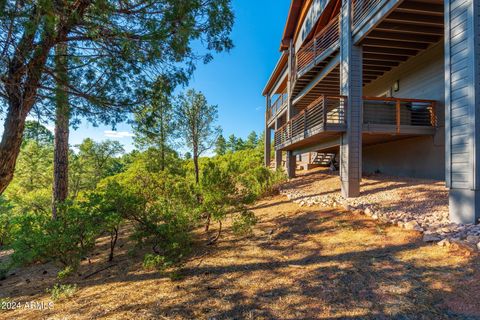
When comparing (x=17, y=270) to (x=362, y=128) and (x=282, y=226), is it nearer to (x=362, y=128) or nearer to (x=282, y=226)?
(x=282, y=226)

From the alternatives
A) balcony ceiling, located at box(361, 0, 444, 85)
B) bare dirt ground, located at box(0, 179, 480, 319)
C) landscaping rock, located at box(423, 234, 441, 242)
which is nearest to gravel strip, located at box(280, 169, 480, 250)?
landscaping rock, located at box(423, 234, 441, 242)

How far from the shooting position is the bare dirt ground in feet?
8.05

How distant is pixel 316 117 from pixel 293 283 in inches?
244

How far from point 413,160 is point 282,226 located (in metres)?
6.10

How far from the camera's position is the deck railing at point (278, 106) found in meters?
15.2

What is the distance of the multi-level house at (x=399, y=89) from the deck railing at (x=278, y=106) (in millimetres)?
3274

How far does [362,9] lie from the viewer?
708 centimetres

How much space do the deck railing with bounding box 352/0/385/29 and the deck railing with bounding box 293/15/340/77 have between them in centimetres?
89

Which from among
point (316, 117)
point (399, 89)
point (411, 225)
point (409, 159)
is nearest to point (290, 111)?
point (399, 89)

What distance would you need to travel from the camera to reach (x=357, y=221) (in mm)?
5055

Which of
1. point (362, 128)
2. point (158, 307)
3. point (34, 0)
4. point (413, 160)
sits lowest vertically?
point (158, 307)

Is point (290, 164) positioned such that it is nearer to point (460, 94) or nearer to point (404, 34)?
point (404, 34)

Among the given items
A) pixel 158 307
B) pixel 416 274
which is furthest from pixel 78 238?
pixel 416 274

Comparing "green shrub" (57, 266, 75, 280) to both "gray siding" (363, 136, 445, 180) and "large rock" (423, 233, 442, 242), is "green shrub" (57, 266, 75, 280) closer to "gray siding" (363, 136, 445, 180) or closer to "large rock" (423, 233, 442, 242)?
"large rock" (423, 233, 442, 242)
